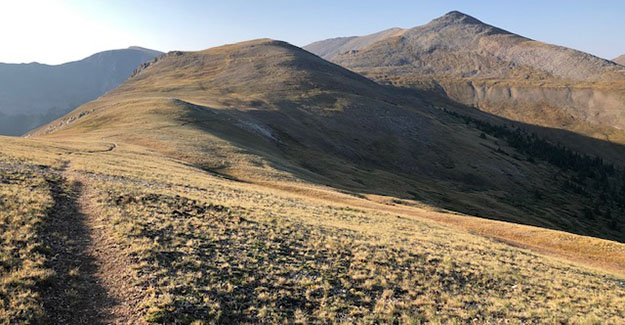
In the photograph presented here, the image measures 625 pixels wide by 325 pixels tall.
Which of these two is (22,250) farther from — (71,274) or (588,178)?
(588,178)

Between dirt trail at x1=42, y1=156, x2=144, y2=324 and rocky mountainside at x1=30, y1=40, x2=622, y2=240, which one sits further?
rocky mountainside at x1=30, y1=40, x2=622, y2=240

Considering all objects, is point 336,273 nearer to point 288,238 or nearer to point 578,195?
point 288,238

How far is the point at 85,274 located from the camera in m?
13.5

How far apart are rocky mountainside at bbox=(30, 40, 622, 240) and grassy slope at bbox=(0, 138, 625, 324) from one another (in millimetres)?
24649

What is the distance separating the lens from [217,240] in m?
19.2

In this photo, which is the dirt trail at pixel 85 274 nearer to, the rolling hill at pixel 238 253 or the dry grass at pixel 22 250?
the rolling hill at pixel 238 253

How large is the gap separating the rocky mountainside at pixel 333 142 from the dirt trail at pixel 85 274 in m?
32.2

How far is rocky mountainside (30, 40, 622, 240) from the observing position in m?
65.9

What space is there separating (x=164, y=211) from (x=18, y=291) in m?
11.6

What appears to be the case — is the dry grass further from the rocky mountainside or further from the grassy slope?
the rocky mountainside

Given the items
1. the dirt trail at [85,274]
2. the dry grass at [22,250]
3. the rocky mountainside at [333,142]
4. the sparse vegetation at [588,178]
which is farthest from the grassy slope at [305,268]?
the sparse vegetation at [588,178]

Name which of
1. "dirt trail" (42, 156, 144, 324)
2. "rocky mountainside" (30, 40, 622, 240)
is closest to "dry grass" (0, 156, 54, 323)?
"dirt trail" (42, 156, 144, 324)

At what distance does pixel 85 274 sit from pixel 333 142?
317 ft

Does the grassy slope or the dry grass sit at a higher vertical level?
the dry grass
